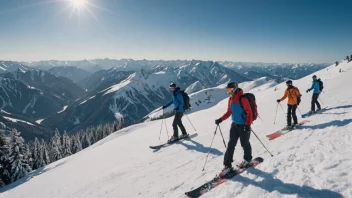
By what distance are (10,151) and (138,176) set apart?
40.7 m

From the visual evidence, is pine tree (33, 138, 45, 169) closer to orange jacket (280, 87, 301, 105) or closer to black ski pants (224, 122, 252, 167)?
orange jacket (280, 87, 301, 105)

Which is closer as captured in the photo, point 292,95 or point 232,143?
point 232,143

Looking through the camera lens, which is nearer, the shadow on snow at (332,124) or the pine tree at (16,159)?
the shadow on snow at (332,124)

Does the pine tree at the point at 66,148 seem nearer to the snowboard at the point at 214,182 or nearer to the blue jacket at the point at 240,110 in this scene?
the snowboard at the point at 214,182

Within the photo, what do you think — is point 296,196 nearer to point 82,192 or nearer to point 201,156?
point 201,156

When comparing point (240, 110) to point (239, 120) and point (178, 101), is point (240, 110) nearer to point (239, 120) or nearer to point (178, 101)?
point (239, 120)

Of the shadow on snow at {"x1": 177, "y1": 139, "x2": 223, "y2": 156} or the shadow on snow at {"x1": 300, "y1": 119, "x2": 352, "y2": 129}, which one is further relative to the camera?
the shadow on snow at {"x1": 300, "y1": 119, "x2": 352, "y2": 129}

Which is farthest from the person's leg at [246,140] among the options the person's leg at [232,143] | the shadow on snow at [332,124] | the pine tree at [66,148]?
the pine tree at [66,148]

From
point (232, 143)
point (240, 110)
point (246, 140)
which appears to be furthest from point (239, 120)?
point (232, 143)

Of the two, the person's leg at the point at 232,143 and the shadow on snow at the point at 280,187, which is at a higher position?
the person's leg at the point at 232,143

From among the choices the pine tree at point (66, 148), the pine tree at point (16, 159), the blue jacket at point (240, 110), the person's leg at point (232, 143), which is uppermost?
the blue jacket at point (240, 110)

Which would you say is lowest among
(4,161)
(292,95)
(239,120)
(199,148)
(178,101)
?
(4,161)

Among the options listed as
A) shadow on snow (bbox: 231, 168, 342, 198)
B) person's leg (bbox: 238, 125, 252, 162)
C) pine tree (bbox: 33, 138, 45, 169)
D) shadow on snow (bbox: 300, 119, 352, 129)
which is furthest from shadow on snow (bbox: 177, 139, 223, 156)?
pine tree (bbox: 33, 138, 45, 169)

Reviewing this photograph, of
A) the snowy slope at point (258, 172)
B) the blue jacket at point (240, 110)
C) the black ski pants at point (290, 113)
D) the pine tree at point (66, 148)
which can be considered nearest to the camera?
the snowy slope at point (258, 172)
